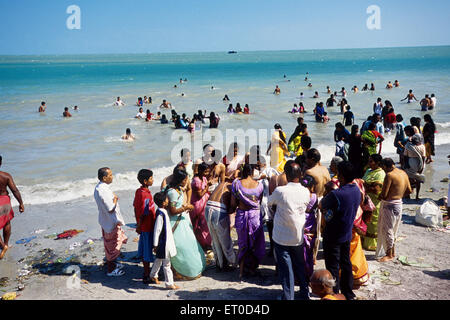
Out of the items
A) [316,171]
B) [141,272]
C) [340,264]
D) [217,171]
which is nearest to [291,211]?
[340,264]

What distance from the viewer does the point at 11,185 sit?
21.3ft

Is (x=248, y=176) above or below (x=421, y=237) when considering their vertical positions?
above

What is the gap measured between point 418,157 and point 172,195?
19.5 feet

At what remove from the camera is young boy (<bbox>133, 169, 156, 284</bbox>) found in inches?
193

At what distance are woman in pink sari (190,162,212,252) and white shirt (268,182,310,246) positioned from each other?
62.5 inches

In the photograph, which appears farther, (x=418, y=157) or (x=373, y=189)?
(x=418, y=157)

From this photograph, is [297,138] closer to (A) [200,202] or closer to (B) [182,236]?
(A) [200,202]

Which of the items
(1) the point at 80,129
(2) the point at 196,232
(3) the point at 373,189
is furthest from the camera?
(1) the point at 80,129

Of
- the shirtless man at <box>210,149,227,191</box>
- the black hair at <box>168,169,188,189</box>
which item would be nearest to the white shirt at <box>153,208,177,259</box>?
the black hair at <box>168,169,188,189</box>

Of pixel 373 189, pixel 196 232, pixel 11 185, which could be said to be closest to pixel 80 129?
pixel 11 185

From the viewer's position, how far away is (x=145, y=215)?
489 cm

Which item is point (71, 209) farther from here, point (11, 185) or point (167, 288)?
point (167, 288)

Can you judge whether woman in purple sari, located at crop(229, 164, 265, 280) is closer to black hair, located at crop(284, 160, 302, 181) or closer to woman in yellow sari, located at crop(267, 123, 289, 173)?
black hair, located at crop(284, 160, 302, 181)

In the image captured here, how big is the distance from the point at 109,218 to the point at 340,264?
3.21 metres
